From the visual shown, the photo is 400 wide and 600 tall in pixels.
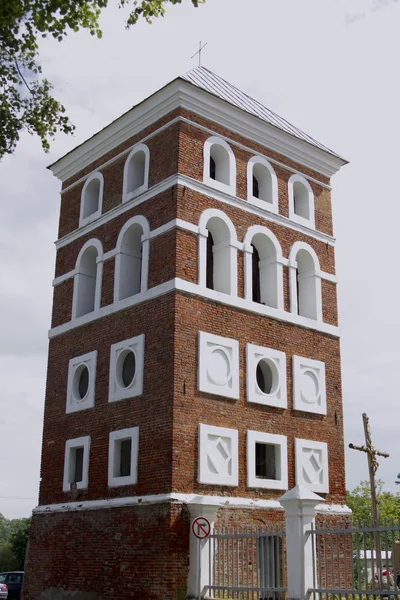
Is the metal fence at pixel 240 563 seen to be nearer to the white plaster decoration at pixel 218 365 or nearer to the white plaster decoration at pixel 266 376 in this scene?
the white plaster decoration at pixel 218 365

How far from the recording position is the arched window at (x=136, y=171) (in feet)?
70.0

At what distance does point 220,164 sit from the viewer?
71.1 ft

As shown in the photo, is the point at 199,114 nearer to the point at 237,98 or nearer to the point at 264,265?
the point at 237,98

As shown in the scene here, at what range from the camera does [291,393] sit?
20703mm

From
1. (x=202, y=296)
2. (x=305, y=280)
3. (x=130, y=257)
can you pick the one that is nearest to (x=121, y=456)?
(x=202, y=296)

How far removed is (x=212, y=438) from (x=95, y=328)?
4.93 metres

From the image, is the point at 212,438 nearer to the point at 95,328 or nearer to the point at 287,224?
the point at 95,328

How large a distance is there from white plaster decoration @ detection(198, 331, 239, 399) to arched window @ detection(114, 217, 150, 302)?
2769mm

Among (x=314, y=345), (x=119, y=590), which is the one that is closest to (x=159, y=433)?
(x=119, y=590)

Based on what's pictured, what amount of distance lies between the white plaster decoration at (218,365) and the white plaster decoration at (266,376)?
0.46m

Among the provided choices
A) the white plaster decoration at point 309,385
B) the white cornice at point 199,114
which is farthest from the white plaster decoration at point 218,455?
the white cornice at point 199,114

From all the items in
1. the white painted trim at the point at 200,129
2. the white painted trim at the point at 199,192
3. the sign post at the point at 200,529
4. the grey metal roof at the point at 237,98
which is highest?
the grey metal roof at the point at 237,98

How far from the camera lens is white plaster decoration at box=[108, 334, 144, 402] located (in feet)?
63.0

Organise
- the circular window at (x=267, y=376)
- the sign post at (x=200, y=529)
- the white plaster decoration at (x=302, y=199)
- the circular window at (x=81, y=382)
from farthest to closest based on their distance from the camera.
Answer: the white plaster decoration at (x=302, y=199), the circular window at (x=81, y=382), the circular window at (x=267, y=376), the sign post at (x=200, y=529)
